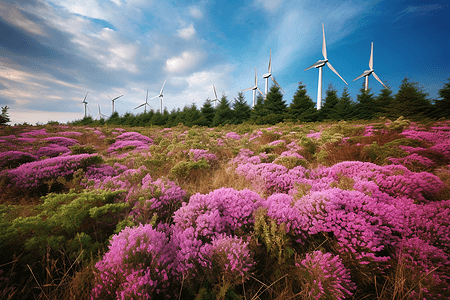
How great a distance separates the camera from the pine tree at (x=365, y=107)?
28.2 metres

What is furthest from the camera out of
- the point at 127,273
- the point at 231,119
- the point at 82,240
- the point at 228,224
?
the point at 231,119

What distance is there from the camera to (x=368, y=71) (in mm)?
32812

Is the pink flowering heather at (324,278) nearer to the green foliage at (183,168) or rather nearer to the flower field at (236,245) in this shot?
the flower field at (236,245)

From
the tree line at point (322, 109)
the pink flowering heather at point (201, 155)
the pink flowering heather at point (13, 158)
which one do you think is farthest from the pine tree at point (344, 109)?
the pink flowering heather at point (13, 158)

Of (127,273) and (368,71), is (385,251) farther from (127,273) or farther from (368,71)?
(368,71)

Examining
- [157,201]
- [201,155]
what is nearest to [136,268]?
[157,201]

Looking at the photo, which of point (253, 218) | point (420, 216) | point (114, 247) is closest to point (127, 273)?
point (114, 247)

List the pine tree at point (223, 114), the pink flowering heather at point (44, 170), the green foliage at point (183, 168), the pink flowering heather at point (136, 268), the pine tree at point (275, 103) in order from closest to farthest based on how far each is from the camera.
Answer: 1. the pink flowering heather at point (136, 268)
2. the pink flowering heather at point (44, 170)
3. the green foliage at point (183, 168)
4. the pine tree at point (275, 103)
5. the pine tree at point (223, 114)

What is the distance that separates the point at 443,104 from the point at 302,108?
14.9m

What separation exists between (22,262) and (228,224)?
8.14 feet

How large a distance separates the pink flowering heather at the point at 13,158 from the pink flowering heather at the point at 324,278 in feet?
27.5

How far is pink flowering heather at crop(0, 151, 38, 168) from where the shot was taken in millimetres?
5387

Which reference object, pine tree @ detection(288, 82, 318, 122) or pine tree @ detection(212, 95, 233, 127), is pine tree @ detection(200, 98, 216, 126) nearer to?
pine tree @ detection(212, 95, 233, 127)

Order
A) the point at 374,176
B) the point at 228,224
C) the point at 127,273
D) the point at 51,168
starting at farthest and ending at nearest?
the point at 51,168
the point at 374,176
the point at 228,224
the point at 127,273
